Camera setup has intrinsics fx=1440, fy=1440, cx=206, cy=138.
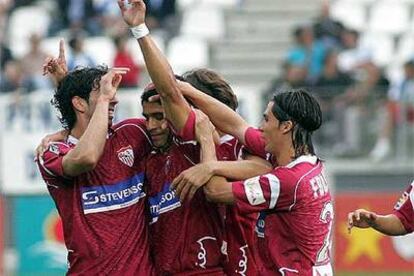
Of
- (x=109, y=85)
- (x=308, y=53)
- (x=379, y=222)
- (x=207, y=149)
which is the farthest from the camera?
(x=308, y=53)

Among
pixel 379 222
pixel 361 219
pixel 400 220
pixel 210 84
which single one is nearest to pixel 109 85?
pixel 210 84

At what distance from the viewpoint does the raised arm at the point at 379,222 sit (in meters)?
8.20

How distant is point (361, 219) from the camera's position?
8.22 m

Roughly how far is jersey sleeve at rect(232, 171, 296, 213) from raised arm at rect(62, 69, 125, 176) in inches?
29.5

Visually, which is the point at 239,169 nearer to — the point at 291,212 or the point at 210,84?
the point at 291,212

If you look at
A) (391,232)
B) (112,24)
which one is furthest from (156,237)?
(112,24)

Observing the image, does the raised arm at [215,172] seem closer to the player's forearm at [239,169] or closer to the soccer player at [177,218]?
the player's forearm at [239,169]

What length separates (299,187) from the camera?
24.7 ft

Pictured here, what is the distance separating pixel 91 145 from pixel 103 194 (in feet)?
1.17

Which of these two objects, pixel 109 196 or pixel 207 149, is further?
pixel 109 196

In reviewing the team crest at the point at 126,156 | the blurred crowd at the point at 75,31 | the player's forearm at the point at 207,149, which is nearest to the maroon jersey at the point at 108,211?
the team crest at the point at 126,156

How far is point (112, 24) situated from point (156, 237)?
13.0 meters

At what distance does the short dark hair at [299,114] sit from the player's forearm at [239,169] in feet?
0.75

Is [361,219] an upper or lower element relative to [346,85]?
upper
